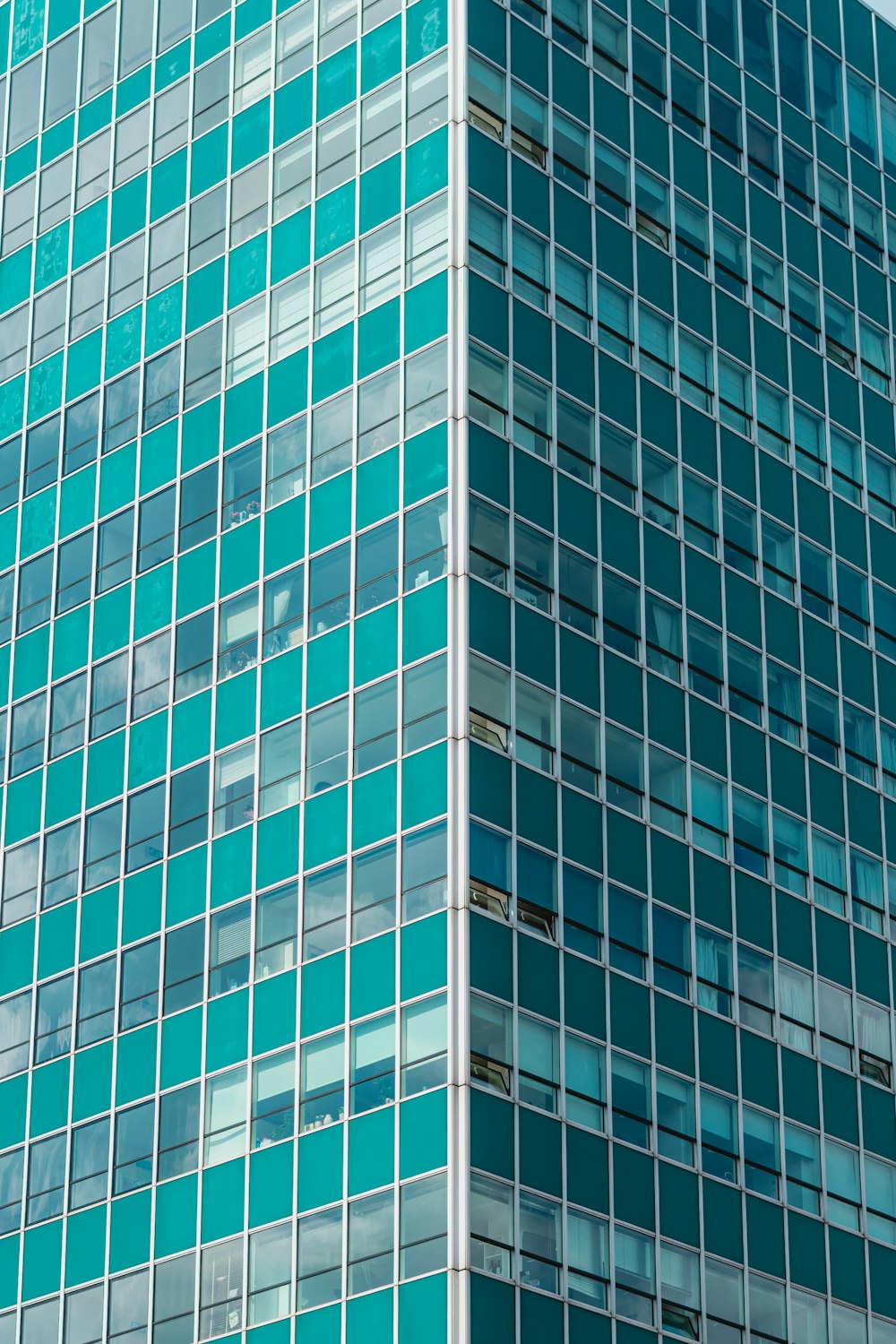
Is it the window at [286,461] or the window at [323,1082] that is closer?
the window at [323,1082]

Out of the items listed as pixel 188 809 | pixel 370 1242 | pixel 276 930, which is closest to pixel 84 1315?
pixel 370 1242

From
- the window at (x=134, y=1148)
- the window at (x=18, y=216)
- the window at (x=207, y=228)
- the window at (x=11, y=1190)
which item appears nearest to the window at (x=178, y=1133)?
the window at (x=134, y=1148)

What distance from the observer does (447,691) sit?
2251 inches

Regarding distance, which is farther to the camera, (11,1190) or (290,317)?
(290,317)

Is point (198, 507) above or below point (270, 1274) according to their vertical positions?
above

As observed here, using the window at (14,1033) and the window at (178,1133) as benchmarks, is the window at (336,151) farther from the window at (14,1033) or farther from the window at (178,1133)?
the window at (178,1133)

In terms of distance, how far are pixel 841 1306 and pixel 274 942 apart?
15.2 metres

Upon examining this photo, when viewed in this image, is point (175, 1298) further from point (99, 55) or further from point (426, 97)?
point (99, 55)

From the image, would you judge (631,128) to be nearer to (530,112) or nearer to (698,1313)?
(530,112)

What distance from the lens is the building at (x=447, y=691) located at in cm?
5597

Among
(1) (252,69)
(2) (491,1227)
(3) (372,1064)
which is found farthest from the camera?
(1) (252,69)

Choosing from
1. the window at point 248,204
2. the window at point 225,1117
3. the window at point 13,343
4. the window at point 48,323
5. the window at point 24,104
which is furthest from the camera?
the window at point 24,104

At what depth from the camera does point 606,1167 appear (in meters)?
56.4

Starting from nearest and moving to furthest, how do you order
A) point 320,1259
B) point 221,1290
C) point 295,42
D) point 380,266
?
point 320,1259, point 221,1290, point 380,266, point 295,42
